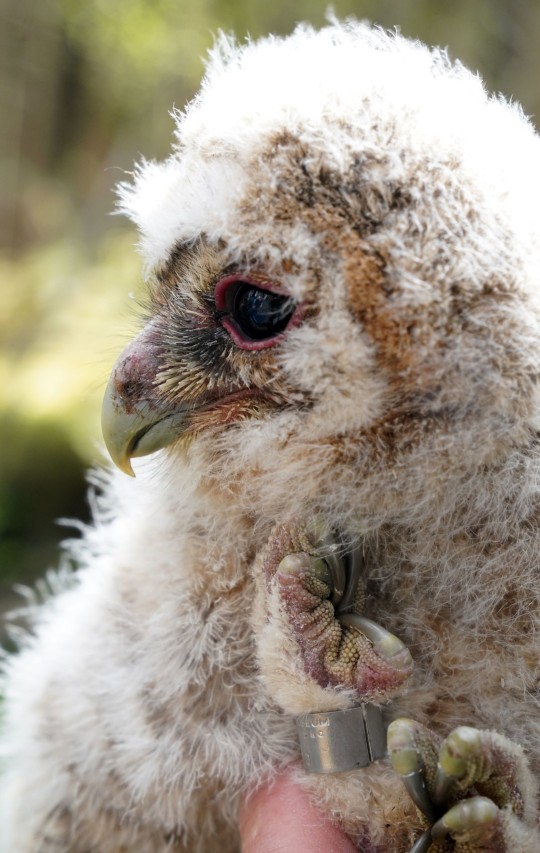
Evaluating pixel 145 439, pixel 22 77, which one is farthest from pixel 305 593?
pixel 22 77

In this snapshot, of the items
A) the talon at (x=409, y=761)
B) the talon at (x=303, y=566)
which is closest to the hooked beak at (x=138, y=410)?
the talon at (x=303, y=566)

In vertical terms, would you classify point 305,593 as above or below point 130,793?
above

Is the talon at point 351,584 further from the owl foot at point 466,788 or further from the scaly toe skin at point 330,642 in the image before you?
the owl foot at point 466,788

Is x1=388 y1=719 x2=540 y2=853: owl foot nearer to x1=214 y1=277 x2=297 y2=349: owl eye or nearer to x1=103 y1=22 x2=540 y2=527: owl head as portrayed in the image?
→ x1=103 y1=22 x2=540 y2=527: owl head

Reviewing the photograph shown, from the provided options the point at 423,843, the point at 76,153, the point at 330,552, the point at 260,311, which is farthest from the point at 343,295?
the point at 76,153

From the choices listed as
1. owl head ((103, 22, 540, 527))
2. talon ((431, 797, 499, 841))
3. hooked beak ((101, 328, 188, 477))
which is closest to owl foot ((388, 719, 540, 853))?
talon ((431, 797, 499, 841))

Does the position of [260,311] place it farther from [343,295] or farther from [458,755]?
[458,755]

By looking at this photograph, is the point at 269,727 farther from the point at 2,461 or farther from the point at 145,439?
the point at 2,461
